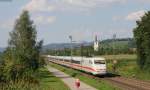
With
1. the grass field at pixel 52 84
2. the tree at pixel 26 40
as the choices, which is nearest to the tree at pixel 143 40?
the grass field at pixel 52 84

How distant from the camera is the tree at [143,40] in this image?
2539 inches

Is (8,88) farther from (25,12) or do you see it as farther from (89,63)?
(25,12)

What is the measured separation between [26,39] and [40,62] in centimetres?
486

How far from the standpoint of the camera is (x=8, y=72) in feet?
163

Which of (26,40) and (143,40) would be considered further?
(26,40)

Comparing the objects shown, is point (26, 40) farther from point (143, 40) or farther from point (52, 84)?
point (52, 84)

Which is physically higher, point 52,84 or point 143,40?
point 143,40

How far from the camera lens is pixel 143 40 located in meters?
66.7

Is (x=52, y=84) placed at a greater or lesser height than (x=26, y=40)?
lesser

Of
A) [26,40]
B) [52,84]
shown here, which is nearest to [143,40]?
[26,40]

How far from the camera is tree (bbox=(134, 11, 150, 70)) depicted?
212ft

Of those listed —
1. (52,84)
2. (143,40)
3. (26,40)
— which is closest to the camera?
(52,84)

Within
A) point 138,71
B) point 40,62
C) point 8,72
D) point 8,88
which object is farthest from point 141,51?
point 8,88

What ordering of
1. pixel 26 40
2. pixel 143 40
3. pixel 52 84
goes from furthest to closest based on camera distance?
pixel 26 40, pixel 143 40, pixel 52 84
